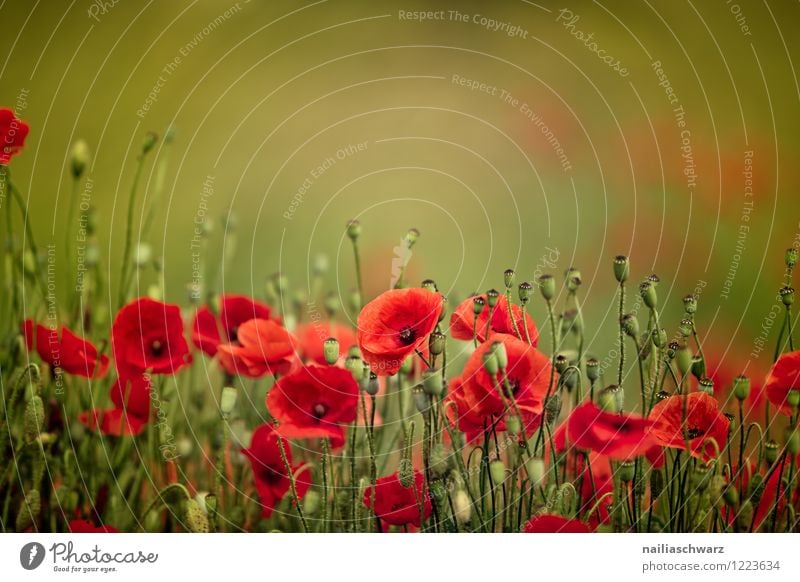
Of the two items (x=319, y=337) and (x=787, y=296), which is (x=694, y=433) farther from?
(x=319, y=337)

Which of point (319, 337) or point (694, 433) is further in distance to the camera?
point (319, 337)

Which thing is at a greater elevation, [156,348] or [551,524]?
[156,348]

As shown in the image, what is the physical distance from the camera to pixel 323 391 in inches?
23.3

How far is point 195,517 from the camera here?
64 centimetres

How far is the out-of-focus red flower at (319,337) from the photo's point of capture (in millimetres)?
674

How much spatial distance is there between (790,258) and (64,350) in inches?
22.0

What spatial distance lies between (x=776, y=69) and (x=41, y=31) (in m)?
0.64

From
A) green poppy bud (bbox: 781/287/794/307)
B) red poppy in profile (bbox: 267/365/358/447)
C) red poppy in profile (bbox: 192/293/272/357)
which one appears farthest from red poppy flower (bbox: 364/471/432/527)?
green poppy bud (bbox: 781/287/794/307)

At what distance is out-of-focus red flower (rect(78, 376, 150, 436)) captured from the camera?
2.11 feet

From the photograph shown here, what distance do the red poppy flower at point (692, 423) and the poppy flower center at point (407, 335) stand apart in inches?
6.7

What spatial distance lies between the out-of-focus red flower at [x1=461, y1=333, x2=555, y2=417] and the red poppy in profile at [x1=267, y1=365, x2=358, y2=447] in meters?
0.09

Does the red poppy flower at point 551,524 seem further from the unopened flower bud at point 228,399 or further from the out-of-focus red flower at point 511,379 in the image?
the unopened flower bud at point 228,399

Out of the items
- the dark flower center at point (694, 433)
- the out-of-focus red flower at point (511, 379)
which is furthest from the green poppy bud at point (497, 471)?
the dark flower center at point (694, 433)

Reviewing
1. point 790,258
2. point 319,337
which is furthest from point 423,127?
point 790,258
